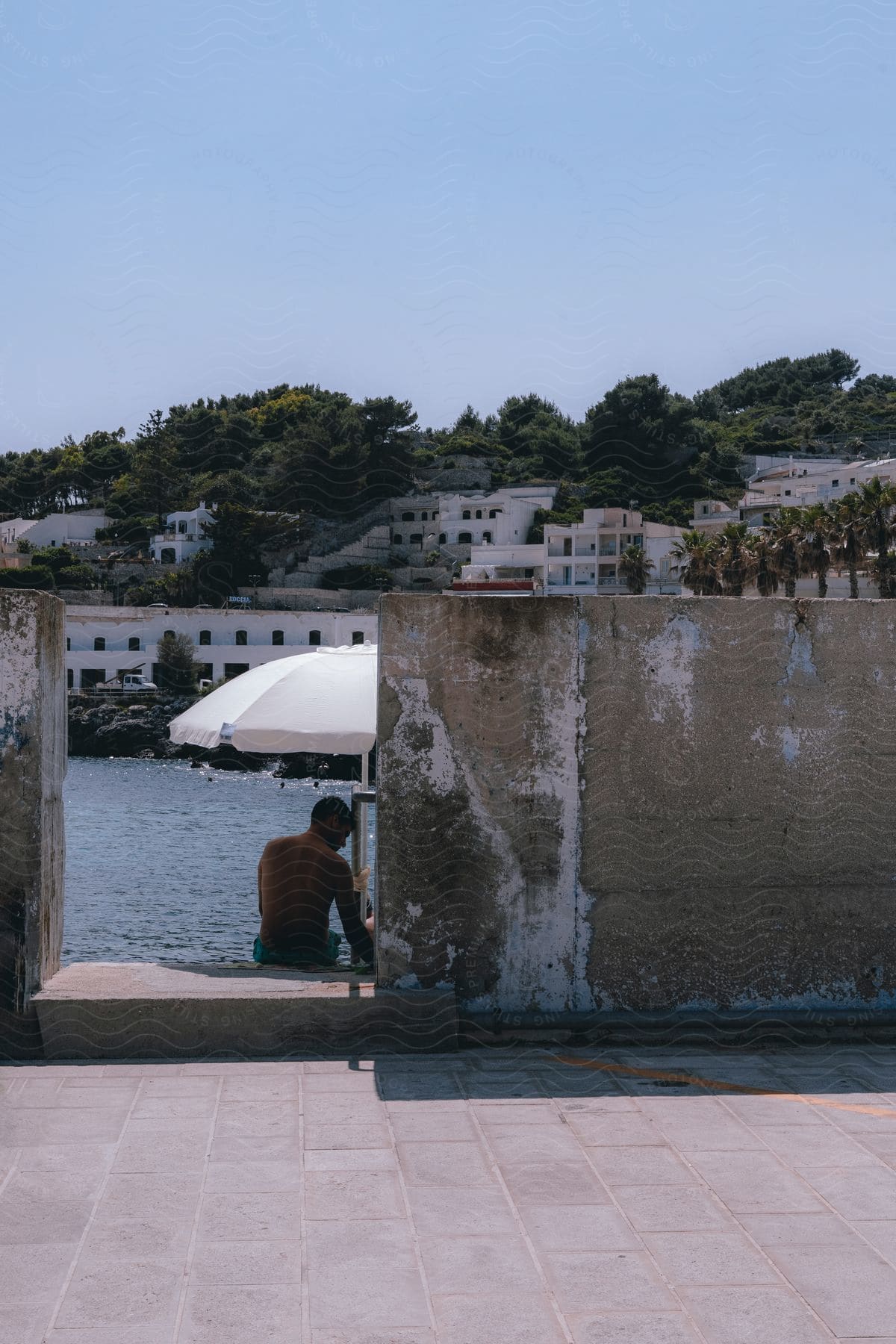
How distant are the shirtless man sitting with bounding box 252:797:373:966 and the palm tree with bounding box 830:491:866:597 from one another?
158ft

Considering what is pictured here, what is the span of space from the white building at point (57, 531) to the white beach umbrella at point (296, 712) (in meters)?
89.3

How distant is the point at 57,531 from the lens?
94.6m

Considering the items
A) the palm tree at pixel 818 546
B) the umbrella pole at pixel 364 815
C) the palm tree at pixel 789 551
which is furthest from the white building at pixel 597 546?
the umbrella pole at pixel 364 815

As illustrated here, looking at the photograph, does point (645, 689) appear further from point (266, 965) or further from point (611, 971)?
point (266, 965)

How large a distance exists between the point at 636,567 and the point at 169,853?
130ft

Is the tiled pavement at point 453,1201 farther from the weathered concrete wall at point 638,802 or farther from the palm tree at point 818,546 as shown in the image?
the palm tree at point 818,546

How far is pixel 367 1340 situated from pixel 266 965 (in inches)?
124

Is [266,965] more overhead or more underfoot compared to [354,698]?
more underfoot

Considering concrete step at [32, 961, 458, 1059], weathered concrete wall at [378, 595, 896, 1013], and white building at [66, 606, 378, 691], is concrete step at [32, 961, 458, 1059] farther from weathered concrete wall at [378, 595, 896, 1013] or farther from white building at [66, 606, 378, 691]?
white building at [66, 606, 378, 691]

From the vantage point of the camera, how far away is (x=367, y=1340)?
3.19 m

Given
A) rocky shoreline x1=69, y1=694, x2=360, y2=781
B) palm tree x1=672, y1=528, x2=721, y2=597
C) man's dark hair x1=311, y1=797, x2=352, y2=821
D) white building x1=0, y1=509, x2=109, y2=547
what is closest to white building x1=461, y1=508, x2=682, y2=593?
palm tree x1=672, y1=528, x2=721, y2=597

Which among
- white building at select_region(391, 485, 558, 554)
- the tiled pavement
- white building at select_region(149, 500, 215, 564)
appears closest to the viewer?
the tiled pavement

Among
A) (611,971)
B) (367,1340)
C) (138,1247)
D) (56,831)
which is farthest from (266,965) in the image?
(367,1340)

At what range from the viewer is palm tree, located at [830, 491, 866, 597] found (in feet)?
170
